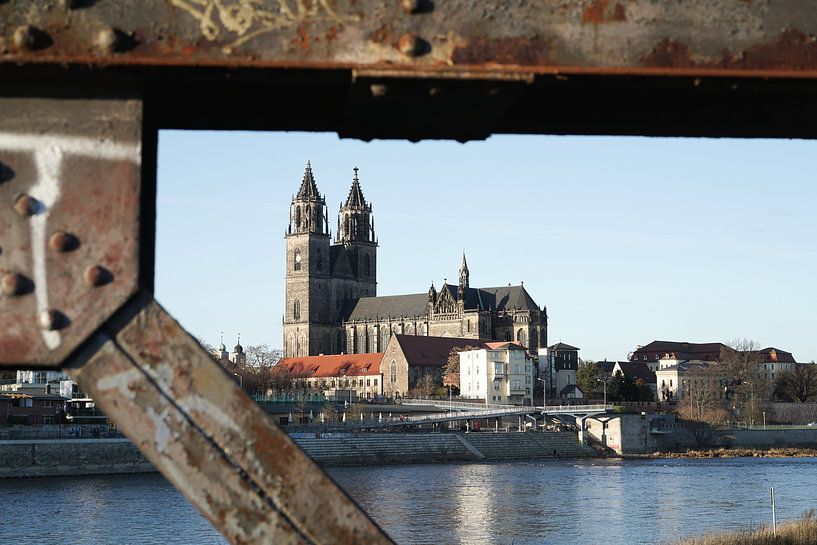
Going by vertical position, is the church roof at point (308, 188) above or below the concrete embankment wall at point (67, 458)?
above

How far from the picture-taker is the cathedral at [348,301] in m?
148

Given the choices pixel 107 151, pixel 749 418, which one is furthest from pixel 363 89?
pixel 749 418

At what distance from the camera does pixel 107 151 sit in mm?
2465

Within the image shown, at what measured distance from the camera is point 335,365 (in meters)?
140

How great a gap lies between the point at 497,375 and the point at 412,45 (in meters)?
120

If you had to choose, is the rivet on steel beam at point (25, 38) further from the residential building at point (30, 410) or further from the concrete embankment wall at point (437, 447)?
the concrete embankment wall at point (437, 447)

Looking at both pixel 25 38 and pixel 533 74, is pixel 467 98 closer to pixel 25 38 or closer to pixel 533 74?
pixel 533 74

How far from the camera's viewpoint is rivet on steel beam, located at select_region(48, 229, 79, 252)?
2412 mm

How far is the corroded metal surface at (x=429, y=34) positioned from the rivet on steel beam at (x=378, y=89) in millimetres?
51

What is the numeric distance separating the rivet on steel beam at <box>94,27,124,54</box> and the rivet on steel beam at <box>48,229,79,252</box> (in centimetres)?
40

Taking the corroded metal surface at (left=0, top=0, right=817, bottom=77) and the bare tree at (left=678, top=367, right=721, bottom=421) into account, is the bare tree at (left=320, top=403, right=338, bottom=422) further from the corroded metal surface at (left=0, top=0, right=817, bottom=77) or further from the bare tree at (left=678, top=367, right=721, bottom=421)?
the corroded metal surface at (left=0, top=0, right=817, bottom=77)

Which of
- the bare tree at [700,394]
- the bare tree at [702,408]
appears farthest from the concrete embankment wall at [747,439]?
the bare tree at [700,394]

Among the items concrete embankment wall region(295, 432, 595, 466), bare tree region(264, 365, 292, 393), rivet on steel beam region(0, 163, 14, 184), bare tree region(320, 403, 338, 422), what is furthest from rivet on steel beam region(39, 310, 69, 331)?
bare tree region(264, 365, 292, 393)

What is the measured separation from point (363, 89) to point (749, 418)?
115 m
